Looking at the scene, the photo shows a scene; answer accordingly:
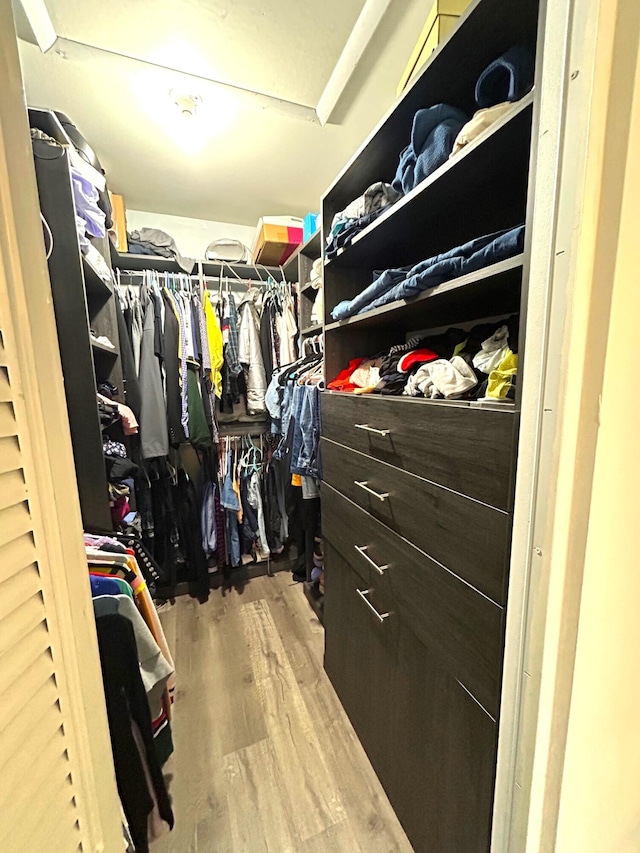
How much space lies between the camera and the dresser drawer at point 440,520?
0.60 metres

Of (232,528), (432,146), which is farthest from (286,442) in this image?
(432,146)

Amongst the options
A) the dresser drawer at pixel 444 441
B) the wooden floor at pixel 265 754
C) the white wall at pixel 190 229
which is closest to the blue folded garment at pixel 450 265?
the dresser drawer at pixel 444 441

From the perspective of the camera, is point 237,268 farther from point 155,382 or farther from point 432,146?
point 432,146

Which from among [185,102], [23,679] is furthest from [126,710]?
[185,102]

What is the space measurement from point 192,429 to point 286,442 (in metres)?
0.55

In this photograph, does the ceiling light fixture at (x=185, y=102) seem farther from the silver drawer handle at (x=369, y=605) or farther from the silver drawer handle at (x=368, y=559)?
the silver drawer handle at (x=369, y=605)

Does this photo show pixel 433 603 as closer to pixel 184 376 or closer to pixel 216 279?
pixel 184 376

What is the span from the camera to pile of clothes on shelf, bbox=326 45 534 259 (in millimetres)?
615

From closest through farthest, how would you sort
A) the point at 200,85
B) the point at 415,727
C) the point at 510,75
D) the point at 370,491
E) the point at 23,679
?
the point at 23,679
the point at 510,75
the point at 415,727
the point at 370,491
the point at 200,85

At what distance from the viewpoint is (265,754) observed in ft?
3.90

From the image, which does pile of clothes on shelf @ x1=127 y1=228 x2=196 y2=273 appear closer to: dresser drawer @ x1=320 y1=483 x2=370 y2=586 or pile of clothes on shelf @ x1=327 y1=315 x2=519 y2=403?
pile of clothes on shelf @ x1=327 y1=315 x2=519 y2=403

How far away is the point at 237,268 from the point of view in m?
2.10

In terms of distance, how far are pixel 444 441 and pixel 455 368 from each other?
18 cm

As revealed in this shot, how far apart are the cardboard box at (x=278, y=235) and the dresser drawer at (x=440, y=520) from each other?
1434mm
